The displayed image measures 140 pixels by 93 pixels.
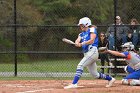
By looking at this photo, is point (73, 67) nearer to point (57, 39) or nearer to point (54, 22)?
point (57, 39)

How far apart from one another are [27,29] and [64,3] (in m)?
10.4

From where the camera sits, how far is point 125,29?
17953 mm

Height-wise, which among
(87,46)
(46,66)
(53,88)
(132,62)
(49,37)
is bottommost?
(46,66)

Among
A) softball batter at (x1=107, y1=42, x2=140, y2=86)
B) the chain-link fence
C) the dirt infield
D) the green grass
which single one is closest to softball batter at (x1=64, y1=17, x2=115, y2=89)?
the dirt infield

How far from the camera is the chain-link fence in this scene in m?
18.0

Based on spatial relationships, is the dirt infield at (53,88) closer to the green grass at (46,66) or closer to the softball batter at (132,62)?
the softball batter at (132,62)

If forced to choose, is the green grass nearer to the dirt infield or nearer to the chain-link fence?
the chain-link fence

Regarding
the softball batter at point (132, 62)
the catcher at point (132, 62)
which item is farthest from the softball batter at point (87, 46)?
the softball batter at point (132, 62)

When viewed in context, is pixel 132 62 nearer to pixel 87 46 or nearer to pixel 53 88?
pixel 87 46

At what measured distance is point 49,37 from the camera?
21906 mm

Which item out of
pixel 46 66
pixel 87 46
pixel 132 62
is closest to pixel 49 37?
pixel 46 66

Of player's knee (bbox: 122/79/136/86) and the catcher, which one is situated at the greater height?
the catcher

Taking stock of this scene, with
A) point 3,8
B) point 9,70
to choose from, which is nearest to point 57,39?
point 9,70

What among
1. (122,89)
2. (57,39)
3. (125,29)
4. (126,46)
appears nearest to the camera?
(122,89)
